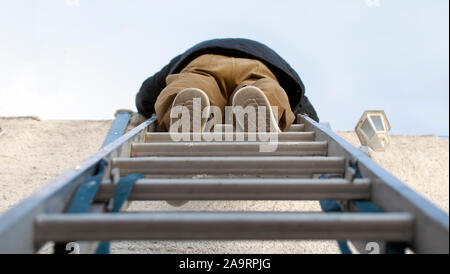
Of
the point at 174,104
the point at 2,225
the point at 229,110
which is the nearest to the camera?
the point at 2,225

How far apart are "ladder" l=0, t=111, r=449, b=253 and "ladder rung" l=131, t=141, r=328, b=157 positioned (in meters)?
0.01

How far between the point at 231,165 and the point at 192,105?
0.42 metres

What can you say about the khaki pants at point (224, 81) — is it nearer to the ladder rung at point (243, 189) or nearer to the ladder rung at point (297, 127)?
the ladder rung at point (297, 127)

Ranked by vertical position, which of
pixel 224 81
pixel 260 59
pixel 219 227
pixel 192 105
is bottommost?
pixel 219 227

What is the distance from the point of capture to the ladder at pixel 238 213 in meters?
0.59

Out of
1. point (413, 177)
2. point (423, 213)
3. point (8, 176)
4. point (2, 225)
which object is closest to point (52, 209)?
point (2, 225)

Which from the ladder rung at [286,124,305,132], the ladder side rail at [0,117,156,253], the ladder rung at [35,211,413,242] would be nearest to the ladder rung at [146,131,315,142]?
the ladder rung at [286,124,305,132]

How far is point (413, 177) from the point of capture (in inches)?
87.3

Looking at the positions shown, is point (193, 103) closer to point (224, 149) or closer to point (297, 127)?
point (224, 149)

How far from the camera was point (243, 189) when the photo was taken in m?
0.75

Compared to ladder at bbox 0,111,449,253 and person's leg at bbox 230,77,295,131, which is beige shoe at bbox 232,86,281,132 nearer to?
person's leg at bbox 230,77,295,131

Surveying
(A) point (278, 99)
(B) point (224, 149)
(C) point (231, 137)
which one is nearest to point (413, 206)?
(B) point (224, 149)

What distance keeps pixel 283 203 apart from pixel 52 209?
132 cm
